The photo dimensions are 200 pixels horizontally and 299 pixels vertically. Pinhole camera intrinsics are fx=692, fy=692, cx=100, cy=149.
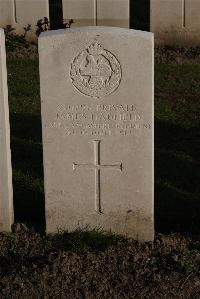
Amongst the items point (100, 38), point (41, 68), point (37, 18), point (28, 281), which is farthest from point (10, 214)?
point (37, 18)

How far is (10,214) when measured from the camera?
19.9 feet

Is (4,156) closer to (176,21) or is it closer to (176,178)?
(176,178)

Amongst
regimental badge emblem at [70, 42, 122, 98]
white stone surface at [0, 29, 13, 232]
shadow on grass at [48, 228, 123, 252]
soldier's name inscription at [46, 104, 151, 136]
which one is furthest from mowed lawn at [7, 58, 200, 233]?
regimental badge emblem at [70, 42, 122, 98]

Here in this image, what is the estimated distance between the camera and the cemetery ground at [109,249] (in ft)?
17.1

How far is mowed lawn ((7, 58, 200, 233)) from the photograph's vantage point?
21.6 feet

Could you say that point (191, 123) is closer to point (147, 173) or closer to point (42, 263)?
point (147, 173)

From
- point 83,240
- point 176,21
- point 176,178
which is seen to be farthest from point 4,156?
point 176,21

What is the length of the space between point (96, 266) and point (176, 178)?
219cm

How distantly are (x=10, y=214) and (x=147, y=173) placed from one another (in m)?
1.27

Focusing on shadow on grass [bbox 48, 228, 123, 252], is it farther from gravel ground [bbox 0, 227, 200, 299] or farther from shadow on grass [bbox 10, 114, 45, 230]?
shadow on grass [bbox 10, 114, 45, 230]

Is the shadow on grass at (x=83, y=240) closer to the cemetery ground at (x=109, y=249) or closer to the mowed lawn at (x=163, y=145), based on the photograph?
the cemetery ground at (x=109, y=249)

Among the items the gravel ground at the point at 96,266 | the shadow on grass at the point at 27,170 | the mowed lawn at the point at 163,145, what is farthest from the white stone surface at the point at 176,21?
the gravel ground at the point at 96,266

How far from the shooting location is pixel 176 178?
7410mm

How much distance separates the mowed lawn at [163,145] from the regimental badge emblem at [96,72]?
1411 mm
